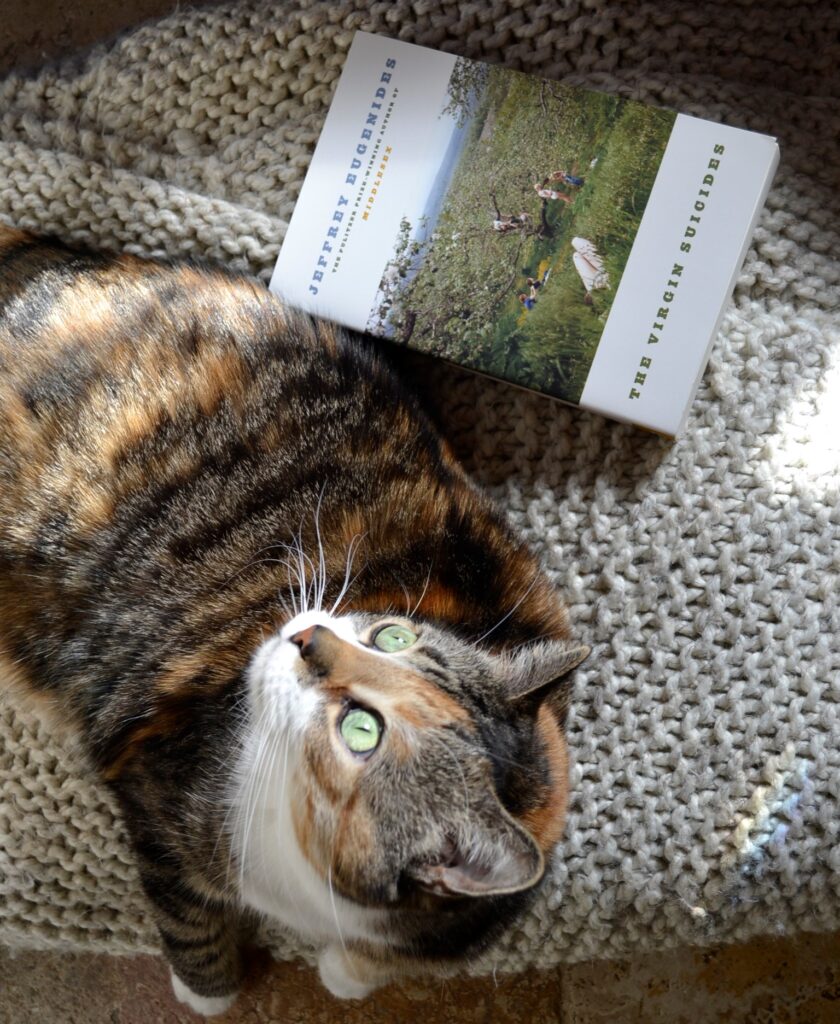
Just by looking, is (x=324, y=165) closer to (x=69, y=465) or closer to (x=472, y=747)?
(x=69, y=465)

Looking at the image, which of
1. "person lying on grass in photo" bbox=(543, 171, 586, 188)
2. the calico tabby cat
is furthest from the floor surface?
"person lying on grass in photo" bbox=(543, 171, 586, 188)

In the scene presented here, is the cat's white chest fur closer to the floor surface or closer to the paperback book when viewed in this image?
the floor surface

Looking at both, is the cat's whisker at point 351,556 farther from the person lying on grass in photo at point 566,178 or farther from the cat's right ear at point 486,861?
the person lying on grass in photo at point 566,178

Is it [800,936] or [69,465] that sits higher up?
[69,465]

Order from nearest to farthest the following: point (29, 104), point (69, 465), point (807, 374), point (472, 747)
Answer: point (472, 747) → point (69, 465) → point (807, 374) → point (29, 104)

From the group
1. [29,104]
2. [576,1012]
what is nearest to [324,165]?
[29,104]
